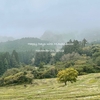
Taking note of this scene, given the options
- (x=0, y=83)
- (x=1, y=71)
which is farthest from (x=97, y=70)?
(x=1, y=71)

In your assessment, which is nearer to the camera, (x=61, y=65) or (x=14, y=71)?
(x=14, y=71)

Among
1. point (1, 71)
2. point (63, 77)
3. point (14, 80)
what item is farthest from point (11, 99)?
point (1, 71)

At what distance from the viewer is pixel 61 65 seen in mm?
161125

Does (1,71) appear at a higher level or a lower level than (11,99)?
lower

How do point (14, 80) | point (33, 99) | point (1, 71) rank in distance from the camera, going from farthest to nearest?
point (1, 71), point (14, 80), point (33, 99)

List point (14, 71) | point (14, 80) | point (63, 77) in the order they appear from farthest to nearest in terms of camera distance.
→ point (14, 71)
point (14, 80)
point (63, 77)

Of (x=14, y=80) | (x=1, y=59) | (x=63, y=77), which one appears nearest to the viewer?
(x=63, y=77)

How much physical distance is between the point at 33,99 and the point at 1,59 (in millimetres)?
163834

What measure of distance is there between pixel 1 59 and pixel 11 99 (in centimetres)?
16098

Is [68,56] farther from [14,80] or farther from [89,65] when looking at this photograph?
[14,80]

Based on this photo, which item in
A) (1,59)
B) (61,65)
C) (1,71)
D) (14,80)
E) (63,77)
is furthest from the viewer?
(1,59)

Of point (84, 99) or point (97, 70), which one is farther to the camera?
point (97, 70)

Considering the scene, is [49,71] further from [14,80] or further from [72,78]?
[72,78]

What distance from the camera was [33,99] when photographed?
36344 millimetres
